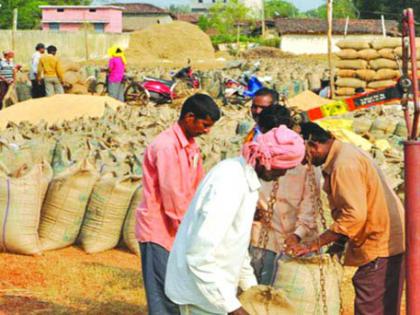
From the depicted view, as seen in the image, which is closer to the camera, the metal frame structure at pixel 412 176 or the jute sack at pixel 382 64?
the metal frame structure at pixel 412 176

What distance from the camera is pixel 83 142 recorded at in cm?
827

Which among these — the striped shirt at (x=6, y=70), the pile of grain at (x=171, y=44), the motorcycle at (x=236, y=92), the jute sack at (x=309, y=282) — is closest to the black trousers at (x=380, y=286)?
the jute sack at (x=309, y=282)

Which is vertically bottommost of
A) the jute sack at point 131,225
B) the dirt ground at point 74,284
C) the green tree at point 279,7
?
the dirt ground at point 74,284

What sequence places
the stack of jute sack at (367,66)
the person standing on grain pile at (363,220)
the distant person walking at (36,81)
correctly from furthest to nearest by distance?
the stack of jute sack at (367,66) < the distant person walking at (36,81) < the person standing on grain pile at (363,220)

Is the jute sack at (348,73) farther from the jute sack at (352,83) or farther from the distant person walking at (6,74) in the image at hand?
the distant person walking at (6,74)

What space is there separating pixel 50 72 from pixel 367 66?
261 inches

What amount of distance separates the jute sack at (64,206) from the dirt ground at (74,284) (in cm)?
12

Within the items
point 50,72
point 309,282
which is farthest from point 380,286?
point 50,72

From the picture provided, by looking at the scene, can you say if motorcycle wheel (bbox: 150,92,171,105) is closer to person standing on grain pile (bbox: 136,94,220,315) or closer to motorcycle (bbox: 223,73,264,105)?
motorcycle (bbox: 223,73,264,105)

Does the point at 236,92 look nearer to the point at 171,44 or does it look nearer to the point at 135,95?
the point at 135,95

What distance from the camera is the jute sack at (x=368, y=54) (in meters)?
18.5

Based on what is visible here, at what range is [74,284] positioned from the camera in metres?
5.95

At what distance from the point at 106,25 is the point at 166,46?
2413 centimetres

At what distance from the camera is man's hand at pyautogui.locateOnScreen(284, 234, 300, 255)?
13.9 ft
